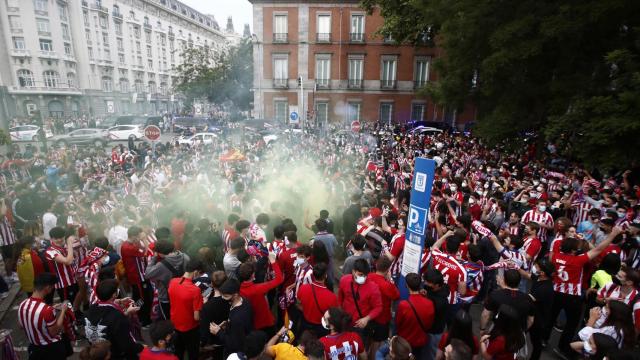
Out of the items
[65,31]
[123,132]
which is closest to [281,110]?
[123,132]

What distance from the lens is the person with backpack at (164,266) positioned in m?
4.80

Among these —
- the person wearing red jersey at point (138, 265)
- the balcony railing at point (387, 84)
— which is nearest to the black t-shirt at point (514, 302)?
the person wearing red jersey at point (138, 265)

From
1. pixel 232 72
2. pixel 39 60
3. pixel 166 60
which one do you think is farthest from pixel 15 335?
pixel 166 60

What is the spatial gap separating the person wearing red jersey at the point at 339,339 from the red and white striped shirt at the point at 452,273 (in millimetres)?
1660

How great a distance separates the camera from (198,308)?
4141mm

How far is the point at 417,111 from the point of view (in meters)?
33.7

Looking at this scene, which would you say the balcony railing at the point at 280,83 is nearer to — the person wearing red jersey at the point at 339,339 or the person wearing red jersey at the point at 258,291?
the person wearing red jersey at the point at 258,291

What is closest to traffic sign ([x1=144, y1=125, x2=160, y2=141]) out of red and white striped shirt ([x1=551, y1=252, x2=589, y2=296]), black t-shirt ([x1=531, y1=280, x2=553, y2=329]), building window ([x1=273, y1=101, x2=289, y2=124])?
black t-shirt ([x1=531, y1=280, x2=553, y2=329])

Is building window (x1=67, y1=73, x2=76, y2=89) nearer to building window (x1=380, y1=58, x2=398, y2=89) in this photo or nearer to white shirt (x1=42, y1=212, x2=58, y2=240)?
building window (x1=380, y1=58, x2=398, y2=89)

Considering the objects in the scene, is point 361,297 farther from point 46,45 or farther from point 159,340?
point 46,45

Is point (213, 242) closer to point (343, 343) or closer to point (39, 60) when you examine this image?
point (343, 343)

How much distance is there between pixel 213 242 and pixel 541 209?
5.99 metres

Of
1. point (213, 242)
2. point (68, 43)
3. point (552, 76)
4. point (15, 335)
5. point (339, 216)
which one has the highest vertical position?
point (68, 43)

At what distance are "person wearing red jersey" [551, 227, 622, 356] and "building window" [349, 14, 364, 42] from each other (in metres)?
29.8
